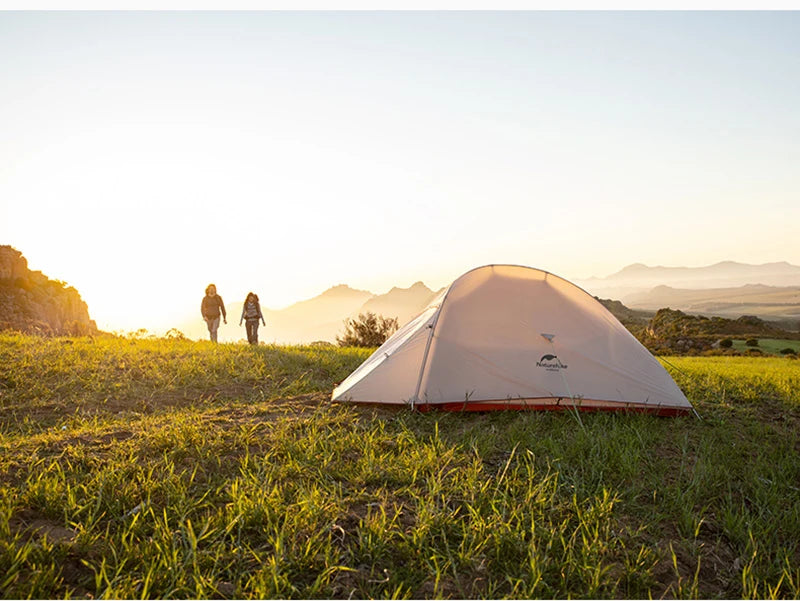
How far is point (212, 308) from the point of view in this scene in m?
16.8

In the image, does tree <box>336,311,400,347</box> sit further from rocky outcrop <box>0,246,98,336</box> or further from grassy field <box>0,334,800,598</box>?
grassy field <box>0,334,800,598</box>

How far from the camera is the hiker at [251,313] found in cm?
1727

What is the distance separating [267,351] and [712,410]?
28.6 ft

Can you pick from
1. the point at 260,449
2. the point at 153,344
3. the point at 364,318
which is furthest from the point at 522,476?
the point at 364,318

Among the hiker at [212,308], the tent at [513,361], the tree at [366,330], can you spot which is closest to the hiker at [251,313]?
the hiker at [212,308]

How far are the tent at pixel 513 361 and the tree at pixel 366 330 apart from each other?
1433 centimetres

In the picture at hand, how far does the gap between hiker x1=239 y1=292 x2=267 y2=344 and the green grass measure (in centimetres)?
2136

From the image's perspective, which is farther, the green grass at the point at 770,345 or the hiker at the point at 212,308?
the green grass at the point at 770,345

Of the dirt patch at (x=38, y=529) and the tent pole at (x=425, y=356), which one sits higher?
the tent pole at (x=425, y=356)

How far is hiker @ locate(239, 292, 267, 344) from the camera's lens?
56.6ft

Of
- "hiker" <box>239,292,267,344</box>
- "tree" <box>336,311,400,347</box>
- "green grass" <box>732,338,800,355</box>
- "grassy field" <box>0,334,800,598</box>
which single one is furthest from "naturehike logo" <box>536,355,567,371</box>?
"green grass" <box>732,338,800,355</box>

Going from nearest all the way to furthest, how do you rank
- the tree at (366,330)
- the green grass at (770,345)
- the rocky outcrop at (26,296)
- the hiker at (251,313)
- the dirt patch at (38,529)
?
the dirt patch at (38,529)
the hiker at (251,313)
the tree at (366,330)
the green grass at (770,345)
the rocky outcrop at (26,296)

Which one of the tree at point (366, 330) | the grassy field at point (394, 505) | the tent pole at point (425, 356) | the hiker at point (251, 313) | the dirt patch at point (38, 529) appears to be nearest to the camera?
the grassy field at point (394, 505)

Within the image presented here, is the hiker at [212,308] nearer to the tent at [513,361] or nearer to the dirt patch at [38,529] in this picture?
the tent at [513,361]
